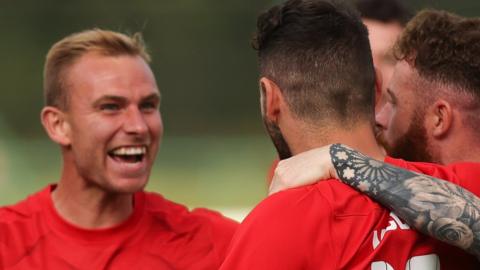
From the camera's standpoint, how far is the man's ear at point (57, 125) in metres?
4.44

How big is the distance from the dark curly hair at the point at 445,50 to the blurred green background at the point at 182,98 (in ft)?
30.0

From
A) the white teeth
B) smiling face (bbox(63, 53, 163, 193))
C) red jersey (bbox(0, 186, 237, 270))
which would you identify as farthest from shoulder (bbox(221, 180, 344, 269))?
the white teeth

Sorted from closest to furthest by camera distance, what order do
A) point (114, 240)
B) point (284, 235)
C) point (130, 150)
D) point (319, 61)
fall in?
point (284, 235)
point (319, 61)
point (114, 240)
point (130, 150)

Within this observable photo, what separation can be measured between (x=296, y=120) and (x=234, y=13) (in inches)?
406

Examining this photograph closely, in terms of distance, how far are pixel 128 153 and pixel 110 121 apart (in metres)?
0.19

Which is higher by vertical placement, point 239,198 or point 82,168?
point 82,168

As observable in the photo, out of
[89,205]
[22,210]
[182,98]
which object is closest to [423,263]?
[89,205]

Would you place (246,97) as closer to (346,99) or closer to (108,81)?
(108,81)

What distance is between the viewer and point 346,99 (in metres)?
2.60

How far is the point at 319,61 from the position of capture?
2.62 meters

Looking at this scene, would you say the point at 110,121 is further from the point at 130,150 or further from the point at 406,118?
→ the point at 406,118

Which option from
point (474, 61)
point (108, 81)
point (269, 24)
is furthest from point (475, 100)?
point (108, 81)

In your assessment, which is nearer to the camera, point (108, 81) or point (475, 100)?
point (475, 100)

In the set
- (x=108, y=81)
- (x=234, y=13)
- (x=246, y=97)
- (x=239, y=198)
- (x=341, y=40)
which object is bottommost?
(x=239, y=198)
